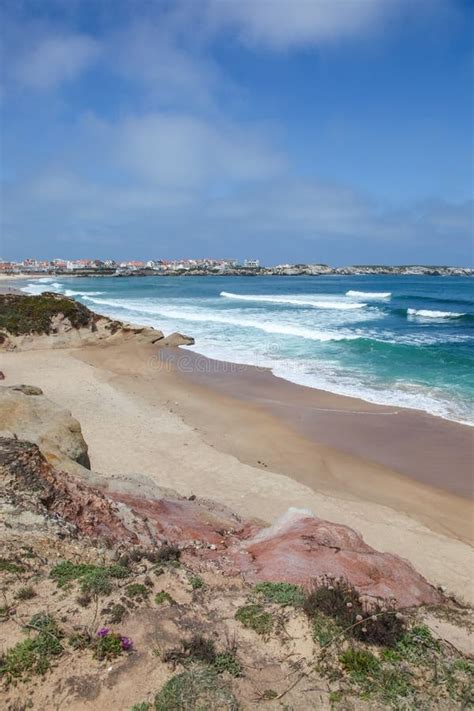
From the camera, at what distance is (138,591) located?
14.4 feet

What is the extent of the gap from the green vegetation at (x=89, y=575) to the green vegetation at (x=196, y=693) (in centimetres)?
122

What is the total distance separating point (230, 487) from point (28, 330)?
20.1 m

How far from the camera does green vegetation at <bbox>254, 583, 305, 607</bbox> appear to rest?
4.45 metres

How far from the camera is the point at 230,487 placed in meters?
9.89

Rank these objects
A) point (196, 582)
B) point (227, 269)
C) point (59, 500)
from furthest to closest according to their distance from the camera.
Result: point (227, 269) < point (59, 500) < point (196, 582)

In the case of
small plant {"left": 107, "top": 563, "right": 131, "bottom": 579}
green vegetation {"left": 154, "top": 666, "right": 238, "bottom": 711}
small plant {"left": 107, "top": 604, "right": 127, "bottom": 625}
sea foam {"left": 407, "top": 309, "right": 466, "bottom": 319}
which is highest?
sea foam {"left": 407, "top": 309, "right": 466, "bottom": 319}

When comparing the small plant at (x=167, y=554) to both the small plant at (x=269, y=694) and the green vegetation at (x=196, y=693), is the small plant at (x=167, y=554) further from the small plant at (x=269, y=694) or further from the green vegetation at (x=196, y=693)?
the small plant at (x=269, y=694)

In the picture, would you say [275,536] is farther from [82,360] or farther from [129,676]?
[82,360]

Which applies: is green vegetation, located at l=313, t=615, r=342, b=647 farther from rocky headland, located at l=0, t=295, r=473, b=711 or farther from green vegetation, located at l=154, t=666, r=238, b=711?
green vegetation, located at l=154, t=666, r=238, b=711

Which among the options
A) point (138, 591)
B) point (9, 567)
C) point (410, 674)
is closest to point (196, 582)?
point (138, 591)

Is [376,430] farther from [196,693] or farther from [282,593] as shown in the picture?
[196,693]

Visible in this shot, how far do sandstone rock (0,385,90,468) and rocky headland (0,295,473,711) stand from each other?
1.14m

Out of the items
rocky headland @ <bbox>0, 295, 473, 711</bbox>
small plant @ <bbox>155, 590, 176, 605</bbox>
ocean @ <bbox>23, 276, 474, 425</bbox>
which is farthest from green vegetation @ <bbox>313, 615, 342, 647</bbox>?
ocean @ <bbox>23, 276, 474, 425</bbox>

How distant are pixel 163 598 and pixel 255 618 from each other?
91 centimetres
